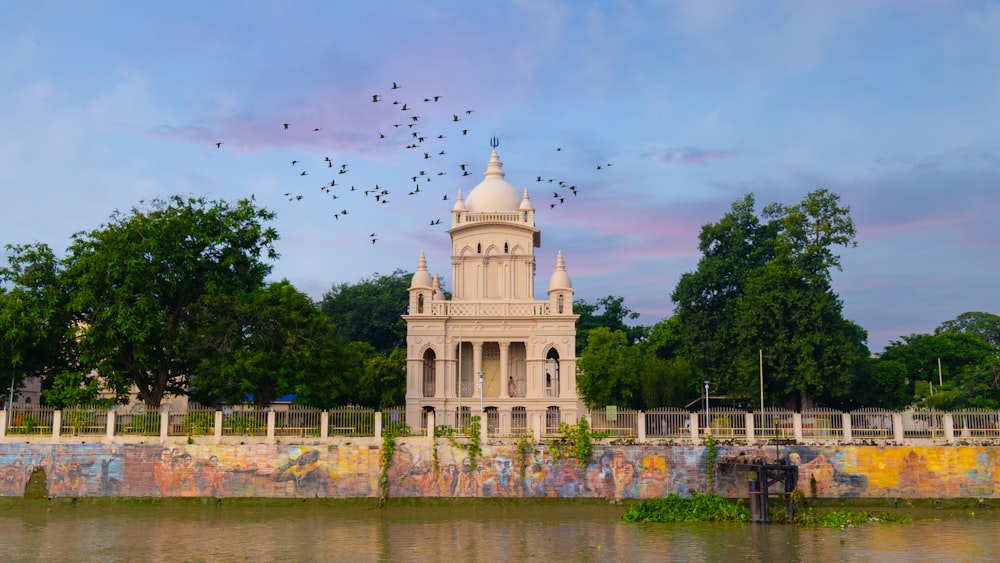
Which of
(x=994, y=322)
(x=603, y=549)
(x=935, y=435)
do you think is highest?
(x=994, y=322)

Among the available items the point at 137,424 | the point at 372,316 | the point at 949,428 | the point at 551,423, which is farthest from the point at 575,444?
the point at 372,316

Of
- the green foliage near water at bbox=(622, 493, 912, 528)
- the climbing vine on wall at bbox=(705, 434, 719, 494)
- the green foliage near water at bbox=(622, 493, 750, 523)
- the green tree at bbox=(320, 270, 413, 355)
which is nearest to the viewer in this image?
the green foliage near water at bbox=(622, 493, 912, 528)

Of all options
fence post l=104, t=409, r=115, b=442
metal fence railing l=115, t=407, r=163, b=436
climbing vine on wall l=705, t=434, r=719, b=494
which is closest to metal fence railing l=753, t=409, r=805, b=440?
climbing vine on wall l=705, t=434, r=719, b=494

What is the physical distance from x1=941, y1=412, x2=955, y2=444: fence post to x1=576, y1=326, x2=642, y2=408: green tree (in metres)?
21.9

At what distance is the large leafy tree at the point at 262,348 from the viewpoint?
3575 centimetres

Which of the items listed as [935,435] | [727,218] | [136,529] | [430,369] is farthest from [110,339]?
[727,218]

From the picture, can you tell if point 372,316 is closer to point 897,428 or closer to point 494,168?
point 494,168

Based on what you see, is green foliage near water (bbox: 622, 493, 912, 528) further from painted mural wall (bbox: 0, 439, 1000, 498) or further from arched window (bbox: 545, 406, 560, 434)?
arched window (bbox: 545, 406, 560, 434)

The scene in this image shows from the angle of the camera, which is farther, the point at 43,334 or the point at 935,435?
the point at 43,334

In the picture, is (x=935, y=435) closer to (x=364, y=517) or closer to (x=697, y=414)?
(x=697, y=414)

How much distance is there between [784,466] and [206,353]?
21.5m

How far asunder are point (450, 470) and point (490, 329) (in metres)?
14.5

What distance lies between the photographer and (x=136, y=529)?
26141mm

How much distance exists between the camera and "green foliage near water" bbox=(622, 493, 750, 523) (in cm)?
2791
